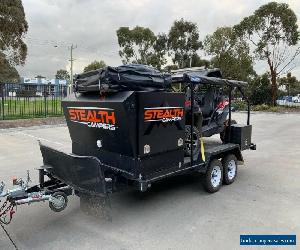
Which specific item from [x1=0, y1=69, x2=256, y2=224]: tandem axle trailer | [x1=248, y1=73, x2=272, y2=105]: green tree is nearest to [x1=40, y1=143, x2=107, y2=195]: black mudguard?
[x1=0, y1=69, x2=256, y2=224]: tandem axle trailer

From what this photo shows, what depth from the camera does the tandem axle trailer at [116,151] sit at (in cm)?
492

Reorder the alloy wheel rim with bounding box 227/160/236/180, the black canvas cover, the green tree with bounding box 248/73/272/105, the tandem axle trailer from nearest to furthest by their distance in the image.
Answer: the tandem axle trailer → the black canvas cover → the alloy wheel rim with bounding box 227/160/236/180 → the green tree with bounding box 248/73/272/105

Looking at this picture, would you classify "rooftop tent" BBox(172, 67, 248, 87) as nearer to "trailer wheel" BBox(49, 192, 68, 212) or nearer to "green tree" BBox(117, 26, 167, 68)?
"trailer wheel" BBox(49, 192, 68, 212)

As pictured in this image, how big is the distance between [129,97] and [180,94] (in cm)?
113

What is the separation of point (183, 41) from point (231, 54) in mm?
11854

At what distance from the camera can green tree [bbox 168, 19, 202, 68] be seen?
45.1 metres

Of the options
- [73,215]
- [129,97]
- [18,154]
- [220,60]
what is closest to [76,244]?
[73,215]

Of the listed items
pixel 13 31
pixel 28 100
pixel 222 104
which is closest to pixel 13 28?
pixel 13 31

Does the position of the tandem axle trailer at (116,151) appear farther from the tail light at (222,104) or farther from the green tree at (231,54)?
the green tree at (231,54)

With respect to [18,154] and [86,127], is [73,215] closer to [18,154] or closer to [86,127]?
[86,127]

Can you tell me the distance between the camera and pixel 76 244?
462 centimetres

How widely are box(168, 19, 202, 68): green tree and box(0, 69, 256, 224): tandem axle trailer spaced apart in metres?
40.1

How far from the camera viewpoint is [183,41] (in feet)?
149

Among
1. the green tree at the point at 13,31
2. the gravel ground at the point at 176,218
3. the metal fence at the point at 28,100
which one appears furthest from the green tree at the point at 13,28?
the gravel ground at the point at 176,218
